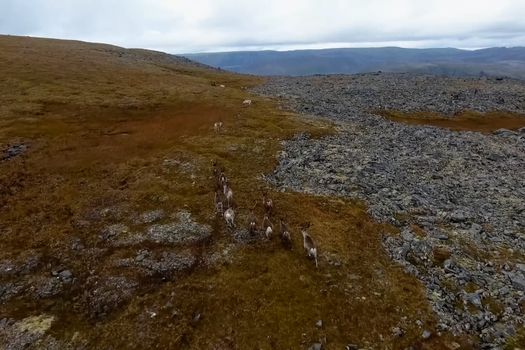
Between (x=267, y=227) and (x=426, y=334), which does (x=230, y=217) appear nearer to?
(x=267, y=227)

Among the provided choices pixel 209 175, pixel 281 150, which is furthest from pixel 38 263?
pixel 281 150

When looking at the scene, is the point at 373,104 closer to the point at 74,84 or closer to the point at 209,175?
the point at 209,175

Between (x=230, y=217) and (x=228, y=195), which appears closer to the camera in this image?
(x=230, y=217)

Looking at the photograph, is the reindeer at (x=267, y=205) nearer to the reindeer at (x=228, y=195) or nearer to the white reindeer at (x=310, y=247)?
the reindeer at (x=228, y=195)

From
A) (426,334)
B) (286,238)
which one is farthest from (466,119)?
(426,334)

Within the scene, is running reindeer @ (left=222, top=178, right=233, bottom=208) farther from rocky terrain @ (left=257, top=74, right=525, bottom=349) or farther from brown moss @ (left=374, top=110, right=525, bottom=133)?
brown moss @ (left=374, top=110, right=525, bottom=133)
